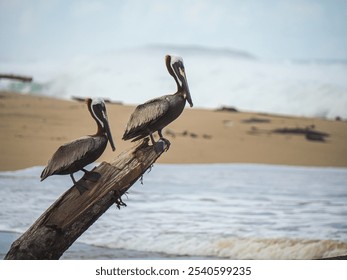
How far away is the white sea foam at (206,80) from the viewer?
5672mm

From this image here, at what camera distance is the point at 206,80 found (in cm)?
595

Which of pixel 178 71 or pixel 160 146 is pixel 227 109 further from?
pixel 160 146

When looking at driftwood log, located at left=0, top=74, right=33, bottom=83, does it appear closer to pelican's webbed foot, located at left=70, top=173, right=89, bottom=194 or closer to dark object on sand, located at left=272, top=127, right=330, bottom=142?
dark object on sand, located at left=272, top=127, right=330, bottom=142

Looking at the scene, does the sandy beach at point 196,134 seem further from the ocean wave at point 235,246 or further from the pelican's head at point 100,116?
the pelican's head at point 100,116

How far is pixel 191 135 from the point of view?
6.57 metres

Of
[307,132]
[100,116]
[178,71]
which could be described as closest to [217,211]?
[307,132]

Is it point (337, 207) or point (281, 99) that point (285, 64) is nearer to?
point (281, 99)

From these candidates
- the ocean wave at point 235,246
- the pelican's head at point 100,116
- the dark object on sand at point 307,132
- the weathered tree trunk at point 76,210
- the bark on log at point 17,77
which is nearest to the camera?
the weathered tree trunk at point 76,210

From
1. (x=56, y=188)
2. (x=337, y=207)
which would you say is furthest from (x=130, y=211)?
(x=337, y=207)

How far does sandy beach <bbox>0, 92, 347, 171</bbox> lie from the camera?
220 inches

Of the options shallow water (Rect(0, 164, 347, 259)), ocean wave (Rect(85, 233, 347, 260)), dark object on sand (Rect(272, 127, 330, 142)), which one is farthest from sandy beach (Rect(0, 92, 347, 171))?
ocean wave (Rect(85, 233, 347, 260))

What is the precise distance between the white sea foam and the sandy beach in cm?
14

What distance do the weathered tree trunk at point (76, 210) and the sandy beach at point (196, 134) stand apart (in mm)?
2145

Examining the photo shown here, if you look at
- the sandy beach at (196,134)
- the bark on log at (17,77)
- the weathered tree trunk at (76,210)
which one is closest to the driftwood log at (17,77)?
the bark on log at (17,77)
